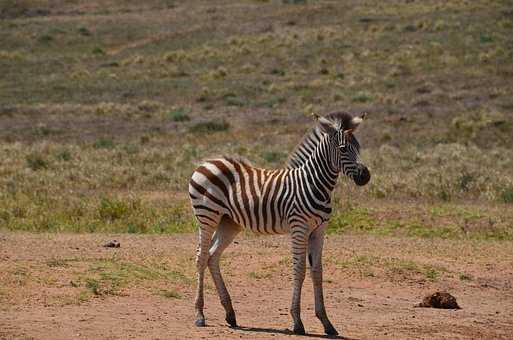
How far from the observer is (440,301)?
40.1 ft

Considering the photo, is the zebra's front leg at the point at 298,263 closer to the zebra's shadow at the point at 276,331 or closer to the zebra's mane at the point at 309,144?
the zebra's shadow at the point at 276,331

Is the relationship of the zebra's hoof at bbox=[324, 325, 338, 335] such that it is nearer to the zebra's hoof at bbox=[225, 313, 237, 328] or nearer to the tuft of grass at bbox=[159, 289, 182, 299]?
the zebra's hoof at bbox=[225, 313, 237, 328]

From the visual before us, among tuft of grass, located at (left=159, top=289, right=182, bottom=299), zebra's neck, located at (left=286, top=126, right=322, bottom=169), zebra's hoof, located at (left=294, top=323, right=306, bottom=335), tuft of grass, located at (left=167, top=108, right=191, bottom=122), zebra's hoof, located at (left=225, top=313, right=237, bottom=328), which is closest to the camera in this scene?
zebra's hoof, located at (left=294, top=323, right=306, bottom=335)

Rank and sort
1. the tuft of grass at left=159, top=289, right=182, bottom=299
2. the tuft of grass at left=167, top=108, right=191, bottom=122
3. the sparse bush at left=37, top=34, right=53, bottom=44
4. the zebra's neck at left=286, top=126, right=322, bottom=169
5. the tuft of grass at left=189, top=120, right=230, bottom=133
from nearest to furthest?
the zebra's neck at left=286, top=126, right=322, bottom=169 < the tuft of grass at left=159, top=289, right=182, bottom=299 < the tuft of grass at left=189, top=120, right=230, bottom=133 < the tuft of grass at left=167, top=108, right=191, bottom=122 < the sparse bush at left=37, top=34, right=53, bottom=44

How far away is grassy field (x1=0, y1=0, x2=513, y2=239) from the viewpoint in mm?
19422

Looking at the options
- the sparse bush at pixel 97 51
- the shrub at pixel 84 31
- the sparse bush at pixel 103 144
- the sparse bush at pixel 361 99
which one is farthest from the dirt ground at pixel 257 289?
the shrub at pixel 84 31

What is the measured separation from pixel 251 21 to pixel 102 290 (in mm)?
51689

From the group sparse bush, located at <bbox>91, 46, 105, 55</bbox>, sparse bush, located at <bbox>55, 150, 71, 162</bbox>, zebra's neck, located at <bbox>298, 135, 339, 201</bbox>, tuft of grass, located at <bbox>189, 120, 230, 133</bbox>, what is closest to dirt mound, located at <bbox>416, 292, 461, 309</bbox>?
zebra's neck, located at <bbox>298, 135, 339, 201</bbox>

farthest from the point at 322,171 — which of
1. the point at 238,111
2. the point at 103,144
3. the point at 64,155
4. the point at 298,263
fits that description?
the point at 238,111

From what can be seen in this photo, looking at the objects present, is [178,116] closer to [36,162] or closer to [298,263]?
[36,162]

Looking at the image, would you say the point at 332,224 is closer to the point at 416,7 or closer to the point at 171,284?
the point at 171,284

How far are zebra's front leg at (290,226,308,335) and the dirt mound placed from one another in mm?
2437

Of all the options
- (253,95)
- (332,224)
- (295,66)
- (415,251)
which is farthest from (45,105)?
(415,251)

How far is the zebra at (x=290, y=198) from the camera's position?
33.9 feet
